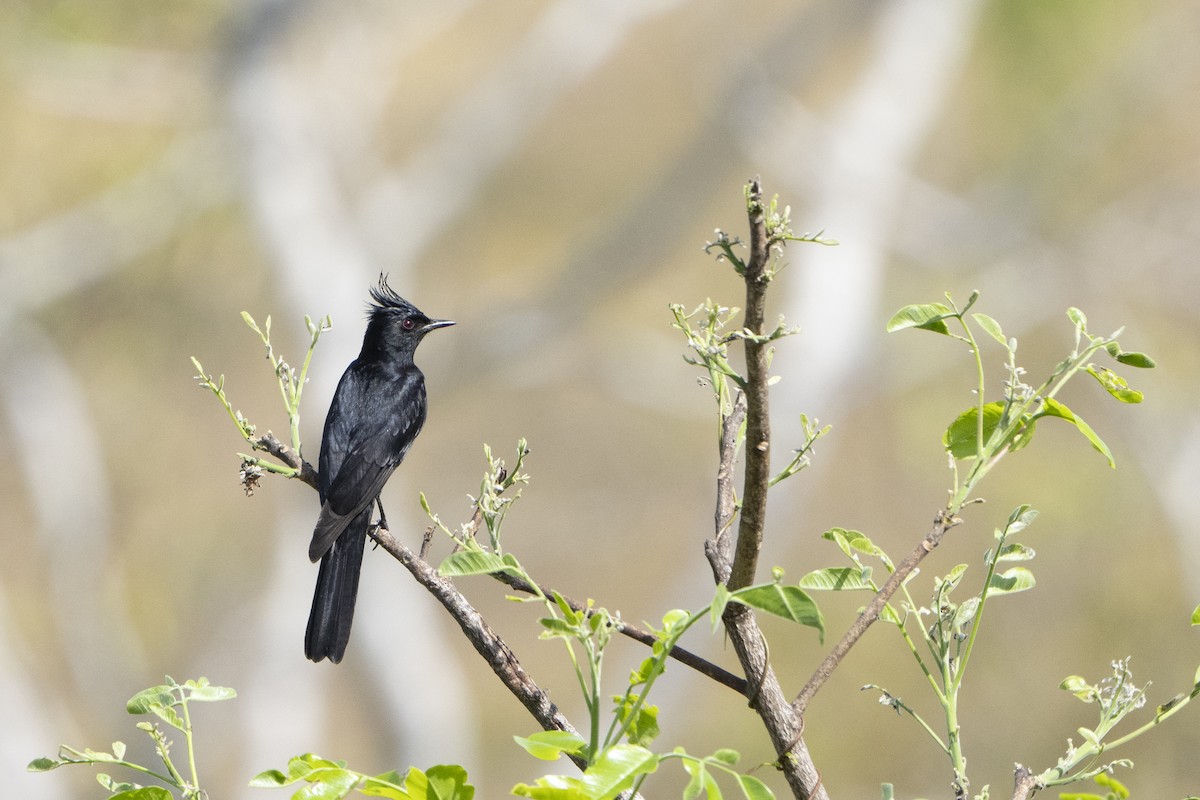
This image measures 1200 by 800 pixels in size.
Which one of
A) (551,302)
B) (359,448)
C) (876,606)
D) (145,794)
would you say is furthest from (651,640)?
(551,302)

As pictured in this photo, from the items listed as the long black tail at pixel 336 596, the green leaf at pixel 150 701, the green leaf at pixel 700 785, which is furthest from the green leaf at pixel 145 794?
the long black tail at pixel 336 596

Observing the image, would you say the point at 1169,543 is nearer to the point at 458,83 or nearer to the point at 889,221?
the point at 889,221

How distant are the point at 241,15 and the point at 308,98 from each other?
967mm

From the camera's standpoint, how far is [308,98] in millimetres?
9695

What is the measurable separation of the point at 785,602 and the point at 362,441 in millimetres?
2663

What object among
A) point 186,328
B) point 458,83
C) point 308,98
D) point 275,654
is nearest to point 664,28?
point 458,83

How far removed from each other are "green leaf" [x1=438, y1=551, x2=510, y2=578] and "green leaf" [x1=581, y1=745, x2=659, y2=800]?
7.8 inches

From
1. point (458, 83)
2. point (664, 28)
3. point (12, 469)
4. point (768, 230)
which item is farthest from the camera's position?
point (664, 28)

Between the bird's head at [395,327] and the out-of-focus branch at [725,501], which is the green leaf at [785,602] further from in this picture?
the bird's head at [395,327]

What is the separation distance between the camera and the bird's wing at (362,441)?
9.82 feet

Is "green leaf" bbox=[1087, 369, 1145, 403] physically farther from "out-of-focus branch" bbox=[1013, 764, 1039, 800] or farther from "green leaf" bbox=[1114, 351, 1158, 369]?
"out-of-focus branch" bbox=[1013, 764, 1039, 800]

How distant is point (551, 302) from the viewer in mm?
8938

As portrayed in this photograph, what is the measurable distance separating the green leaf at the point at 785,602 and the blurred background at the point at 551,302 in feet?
23.8

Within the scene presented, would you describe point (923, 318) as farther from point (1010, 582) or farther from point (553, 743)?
point (553, 743)
